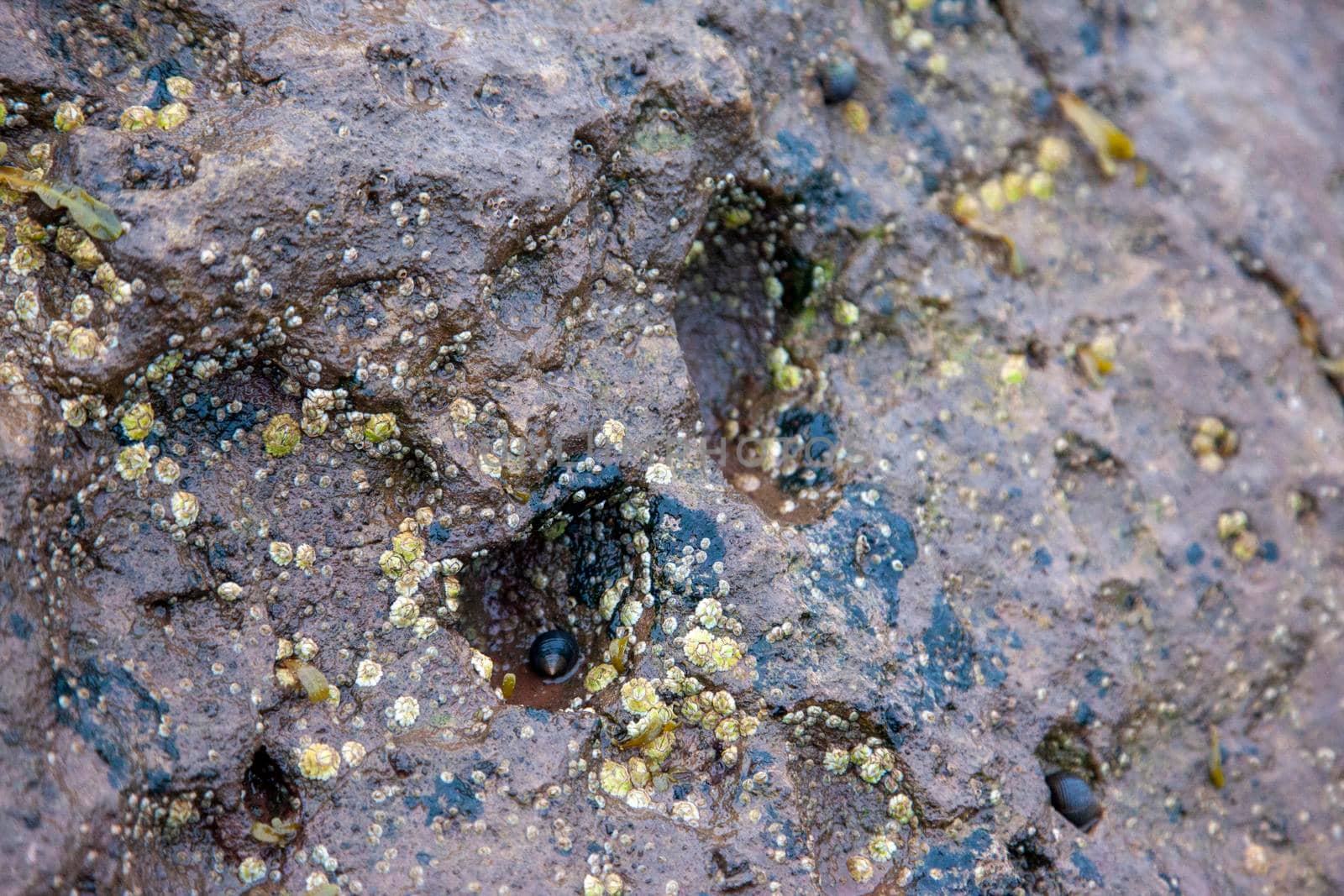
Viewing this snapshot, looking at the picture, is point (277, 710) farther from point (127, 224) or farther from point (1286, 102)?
point (1286, 102)

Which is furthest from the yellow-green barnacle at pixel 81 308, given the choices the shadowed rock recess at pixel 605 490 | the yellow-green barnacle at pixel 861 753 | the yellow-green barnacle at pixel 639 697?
the yellow-green barnacle at pixel 861 753

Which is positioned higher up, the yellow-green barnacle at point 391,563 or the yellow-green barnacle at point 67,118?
the yellow-green barnacle at point 67,118

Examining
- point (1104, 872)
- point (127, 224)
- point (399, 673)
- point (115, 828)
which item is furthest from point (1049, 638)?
point (127, 224)

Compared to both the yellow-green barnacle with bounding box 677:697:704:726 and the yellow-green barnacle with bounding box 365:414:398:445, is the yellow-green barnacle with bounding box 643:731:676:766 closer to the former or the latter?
the yellow-green barnacle with bounding box 677:697:704:726

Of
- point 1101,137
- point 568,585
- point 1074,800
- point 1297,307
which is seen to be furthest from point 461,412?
point 1297,307

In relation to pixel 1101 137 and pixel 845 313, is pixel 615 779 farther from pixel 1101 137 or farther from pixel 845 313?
pixel 1101 137

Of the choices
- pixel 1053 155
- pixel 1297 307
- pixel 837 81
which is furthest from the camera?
pixel 1297 307

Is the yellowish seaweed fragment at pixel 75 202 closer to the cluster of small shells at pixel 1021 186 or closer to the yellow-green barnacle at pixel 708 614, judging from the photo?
the yellow-green barnacle at pixel 708 614

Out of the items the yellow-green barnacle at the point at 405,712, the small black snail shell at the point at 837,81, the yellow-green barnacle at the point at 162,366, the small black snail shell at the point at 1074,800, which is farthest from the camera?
the small black snail shell at the point at 837,81
